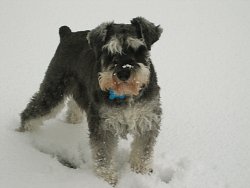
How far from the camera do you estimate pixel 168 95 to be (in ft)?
20.0

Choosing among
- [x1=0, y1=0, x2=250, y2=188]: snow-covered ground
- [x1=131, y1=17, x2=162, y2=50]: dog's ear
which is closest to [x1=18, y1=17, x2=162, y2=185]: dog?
[x1=131, y1=17, x2=162, y2=50]: dog's ear

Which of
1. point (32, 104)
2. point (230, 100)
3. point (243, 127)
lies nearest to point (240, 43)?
point (230, 100)

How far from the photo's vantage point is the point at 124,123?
12.8ft

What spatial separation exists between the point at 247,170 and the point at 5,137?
2931mm

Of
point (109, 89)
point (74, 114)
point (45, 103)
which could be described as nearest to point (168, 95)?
point (74, 114)

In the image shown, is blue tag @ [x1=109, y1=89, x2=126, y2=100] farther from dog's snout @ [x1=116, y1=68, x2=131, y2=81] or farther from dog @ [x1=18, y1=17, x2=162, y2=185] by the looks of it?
dog's snout @ [x1=116, y1=68, x2=131, y2=81]

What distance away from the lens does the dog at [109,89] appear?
3.53m

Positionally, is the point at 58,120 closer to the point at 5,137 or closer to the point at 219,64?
the point at 5,137

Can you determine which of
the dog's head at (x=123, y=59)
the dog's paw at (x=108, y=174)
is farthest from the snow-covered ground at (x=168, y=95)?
the dog's head at (x=123, y=59)

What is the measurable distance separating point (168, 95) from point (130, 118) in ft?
7.64

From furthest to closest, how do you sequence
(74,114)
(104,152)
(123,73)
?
(74,114) → (104,152) → (123,73)

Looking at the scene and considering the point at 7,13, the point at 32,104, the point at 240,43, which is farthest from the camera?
the point at 7,13

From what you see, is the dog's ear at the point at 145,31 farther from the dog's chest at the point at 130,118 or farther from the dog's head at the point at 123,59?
the dog's chest at the point at 130,118

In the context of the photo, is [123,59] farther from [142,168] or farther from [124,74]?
[142,168]
